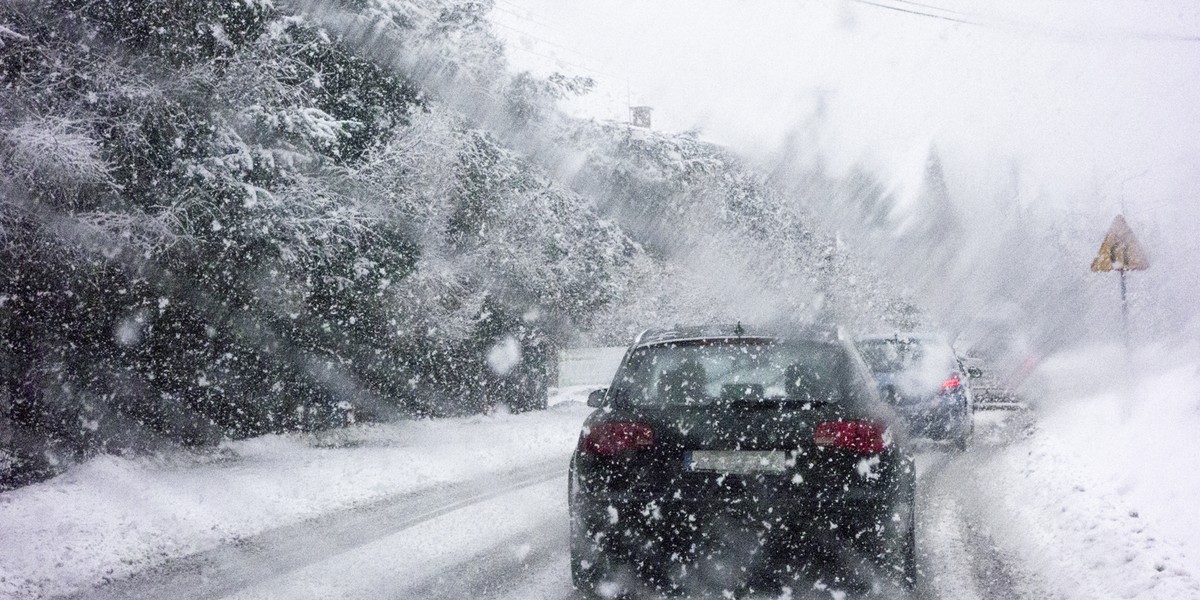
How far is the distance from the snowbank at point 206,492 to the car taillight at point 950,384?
17.6 feet

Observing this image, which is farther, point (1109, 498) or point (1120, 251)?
point (1120, 251)

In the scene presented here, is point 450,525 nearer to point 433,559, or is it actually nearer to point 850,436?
point 433,559

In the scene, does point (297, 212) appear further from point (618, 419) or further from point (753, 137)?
point (753, 137)

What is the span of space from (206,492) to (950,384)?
9066mm

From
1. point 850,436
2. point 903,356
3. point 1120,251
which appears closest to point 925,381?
point 903,356

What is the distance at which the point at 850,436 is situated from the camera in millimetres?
5133

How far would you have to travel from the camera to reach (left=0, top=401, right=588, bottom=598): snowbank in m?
7.14

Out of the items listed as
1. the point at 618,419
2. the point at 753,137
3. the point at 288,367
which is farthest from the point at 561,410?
the point at 753,137

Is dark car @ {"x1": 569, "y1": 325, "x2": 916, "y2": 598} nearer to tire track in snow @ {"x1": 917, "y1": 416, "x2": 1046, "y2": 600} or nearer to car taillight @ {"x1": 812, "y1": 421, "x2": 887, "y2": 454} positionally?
car taillight @ {"x1": 812, "y1": 421, "x2": 887, "y2": 454}

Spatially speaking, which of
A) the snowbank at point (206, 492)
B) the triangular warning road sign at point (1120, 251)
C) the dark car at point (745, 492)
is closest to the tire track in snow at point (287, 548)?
the snowbank at point (206, 492)

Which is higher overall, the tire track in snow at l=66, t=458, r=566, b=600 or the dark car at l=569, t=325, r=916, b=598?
the dark car at l=569, t=325, r=916, b=598

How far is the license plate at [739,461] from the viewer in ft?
16.7

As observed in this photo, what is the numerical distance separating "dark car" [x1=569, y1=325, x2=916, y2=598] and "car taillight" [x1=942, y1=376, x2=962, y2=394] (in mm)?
8066

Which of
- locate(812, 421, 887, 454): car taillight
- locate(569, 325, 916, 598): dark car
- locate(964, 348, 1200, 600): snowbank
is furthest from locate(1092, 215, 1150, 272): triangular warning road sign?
locate(812, 421, 887, 454): car taillight
